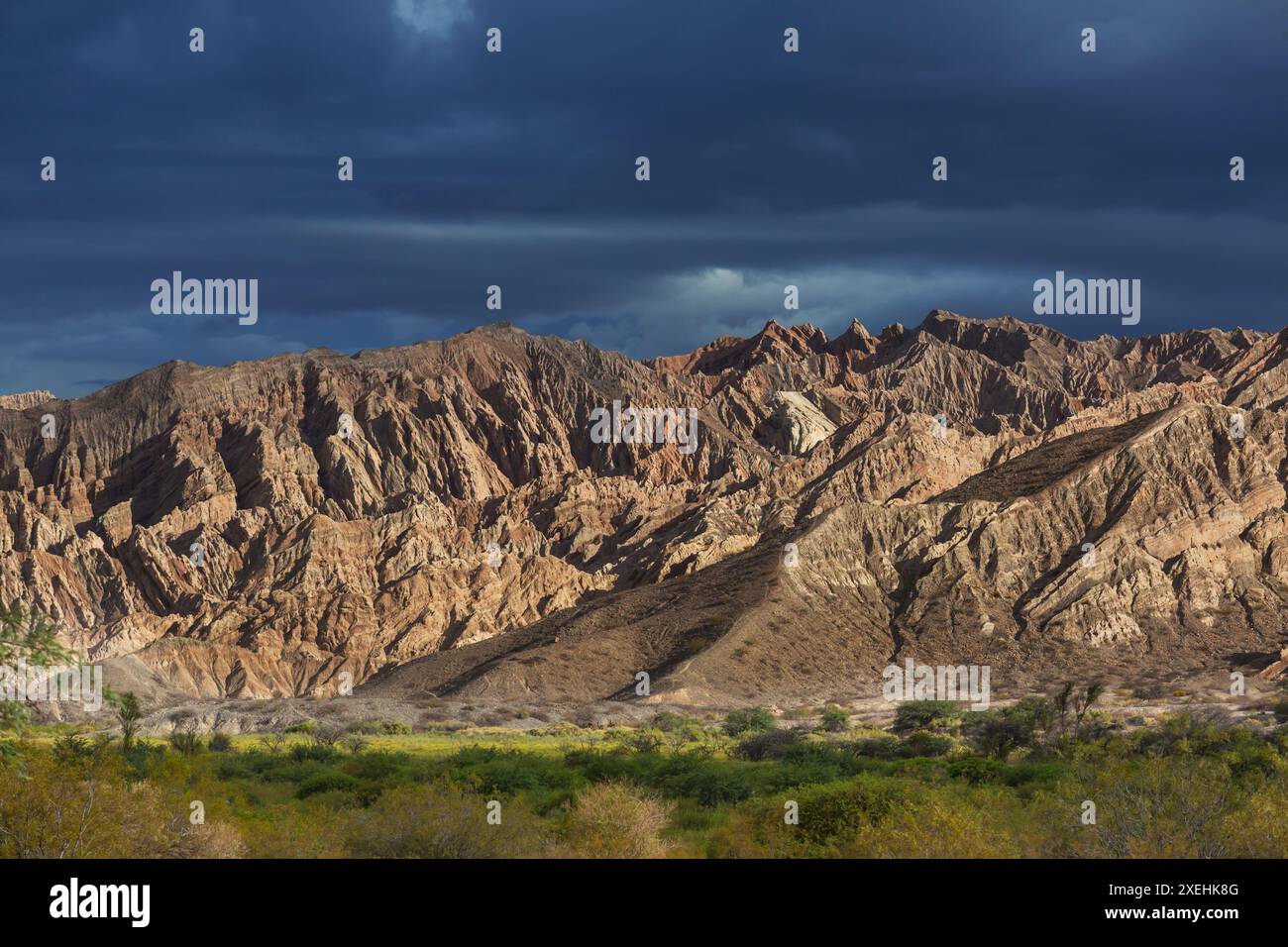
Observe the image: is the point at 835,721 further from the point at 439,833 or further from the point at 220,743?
the point at 439,833

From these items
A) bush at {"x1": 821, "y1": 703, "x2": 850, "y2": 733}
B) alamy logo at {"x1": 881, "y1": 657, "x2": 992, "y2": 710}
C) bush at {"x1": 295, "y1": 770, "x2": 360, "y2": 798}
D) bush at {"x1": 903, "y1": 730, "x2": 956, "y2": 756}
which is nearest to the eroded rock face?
alamy logo at {"x1": 881, "y1": 657, "x2": 992, "y2": 710}

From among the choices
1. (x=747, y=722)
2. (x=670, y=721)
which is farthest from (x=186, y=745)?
(x=670, y=721)

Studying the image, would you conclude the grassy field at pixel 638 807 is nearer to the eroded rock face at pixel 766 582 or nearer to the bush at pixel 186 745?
the bush at pixel 186 745

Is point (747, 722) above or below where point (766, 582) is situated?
below

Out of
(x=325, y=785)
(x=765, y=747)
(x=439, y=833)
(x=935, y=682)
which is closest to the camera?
(x=439, y=833)

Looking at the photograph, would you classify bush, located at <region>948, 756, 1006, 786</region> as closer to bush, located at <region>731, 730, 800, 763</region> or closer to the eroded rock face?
bush, located at <region>731, 730, 800, 763</region>
